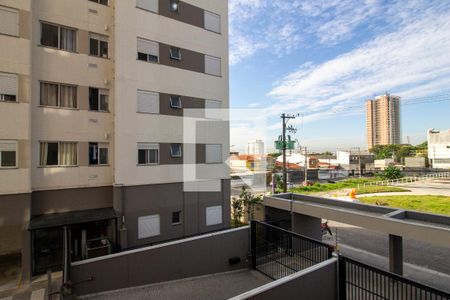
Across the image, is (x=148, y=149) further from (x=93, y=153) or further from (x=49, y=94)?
(x=49, y=94)

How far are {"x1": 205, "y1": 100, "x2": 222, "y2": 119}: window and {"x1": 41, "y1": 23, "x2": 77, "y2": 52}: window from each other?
24.8ft

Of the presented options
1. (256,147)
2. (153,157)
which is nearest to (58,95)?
(153,157)

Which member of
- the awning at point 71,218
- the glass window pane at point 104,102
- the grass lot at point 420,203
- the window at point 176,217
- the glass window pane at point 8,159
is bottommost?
the grass lot at point 420,203

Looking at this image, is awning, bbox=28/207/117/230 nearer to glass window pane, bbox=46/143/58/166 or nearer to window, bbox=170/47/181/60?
glass window pane, bbox=46/143/58/166

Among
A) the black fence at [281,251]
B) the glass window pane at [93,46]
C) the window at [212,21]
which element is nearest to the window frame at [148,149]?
the glass window pane at [93,46]

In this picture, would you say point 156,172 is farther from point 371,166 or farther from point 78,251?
point 371,166

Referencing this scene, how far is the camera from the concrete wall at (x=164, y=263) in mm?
9656

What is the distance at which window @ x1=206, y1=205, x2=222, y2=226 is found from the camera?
16.3 metres

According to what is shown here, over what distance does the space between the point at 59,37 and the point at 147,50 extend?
4.07m

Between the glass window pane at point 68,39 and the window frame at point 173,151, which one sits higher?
the glass window pane at point 68,39

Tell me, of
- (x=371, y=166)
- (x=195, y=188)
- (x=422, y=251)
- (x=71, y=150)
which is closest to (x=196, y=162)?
(x=195, y=188)

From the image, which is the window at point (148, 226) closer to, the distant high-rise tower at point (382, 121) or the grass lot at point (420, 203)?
the grass lot at point (420, 203)

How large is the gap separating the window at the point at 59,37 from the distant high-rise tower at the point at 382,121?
99.1 metres

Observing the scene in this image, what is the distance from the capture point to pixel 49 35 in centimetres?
1261
